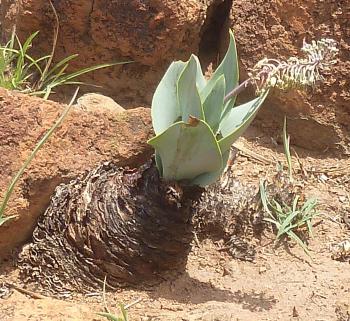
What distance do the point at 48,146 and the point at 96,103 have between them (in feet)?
1.57

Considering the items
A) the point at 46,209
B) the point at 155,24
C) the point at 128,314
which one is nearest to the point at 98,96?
the point at 155,24

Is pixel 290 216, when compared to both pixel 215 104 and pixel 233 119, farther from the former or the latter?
pixel 215 104

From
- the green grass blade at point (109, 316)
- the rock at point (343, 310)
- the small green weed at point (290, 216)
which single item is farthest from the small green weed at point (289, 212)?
the green grass blade at point (109, 316)

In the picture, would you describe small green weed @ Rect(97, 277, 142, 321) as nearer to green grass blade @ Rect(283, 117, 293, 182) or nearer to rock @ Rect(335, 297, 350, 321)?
rock @ Rect(335, 297, 350, 321)

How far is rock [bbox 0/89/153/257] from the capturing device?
94.6 inches

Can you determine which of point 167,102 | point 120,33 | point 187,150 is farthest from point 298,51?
point 187,150

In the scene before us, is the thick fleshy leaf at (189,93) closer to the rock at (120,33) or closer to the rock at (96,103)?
the rock at (96,103)

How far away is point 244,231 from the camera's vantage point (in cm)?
272

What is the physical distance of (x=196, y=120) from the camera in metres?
2.15

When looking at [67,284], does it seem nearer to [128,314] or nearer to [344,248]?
[128,314]

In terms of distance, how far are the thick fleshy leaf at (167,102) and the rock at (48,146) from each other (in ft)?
0.69

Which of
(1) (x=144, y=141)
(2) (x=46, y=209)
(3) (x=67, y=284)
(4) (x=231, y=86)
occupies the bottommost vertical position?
(3) (x=67, y=284)

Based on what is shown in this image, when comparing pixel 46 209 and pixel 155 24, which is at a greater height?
pixel 155 24

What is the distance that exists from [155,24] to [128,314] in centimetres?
116
